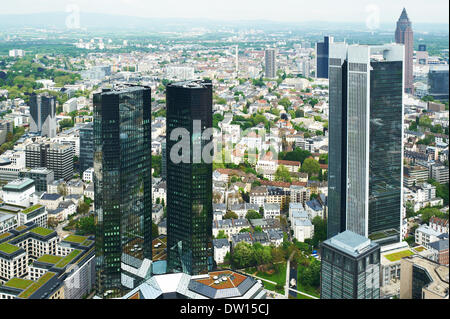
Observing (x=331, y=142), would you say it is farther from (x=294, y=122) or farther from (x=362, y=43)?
(x=294, y=122)

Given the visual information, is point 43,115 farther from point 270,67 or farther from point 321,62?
point 270,67

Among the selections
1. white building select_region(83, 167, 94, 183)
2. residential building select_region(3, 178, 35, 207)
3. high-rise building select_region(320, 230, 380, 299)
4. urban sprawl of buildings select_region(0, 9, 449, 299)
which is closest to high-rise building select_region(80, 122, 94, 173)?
urban sprawl of buildings select_region(0, 9, 449, 299)

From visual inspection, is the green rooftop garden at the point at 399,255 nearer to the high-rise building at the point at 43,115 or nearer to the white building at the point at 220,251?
the white building at the point at 220,251

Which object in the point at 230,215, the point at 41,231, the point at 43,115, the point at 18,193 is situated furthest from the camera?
the point at 43,115

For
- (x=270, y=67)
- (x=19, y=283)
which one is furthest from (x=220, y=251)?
(x=270, y=67)

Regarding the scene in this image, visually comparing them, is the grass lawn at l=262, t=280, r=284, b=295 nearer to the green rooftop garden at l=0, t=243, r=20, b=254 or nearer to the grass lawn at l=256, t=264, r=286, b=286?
the grass lawn at l=256, t=264, r=286, b=286

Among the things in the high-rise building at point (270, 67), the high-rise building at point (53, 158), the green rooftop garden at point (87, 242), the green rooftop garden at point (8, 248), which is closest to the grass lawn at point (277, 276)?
the green rooftop garden at point (87, 242)
